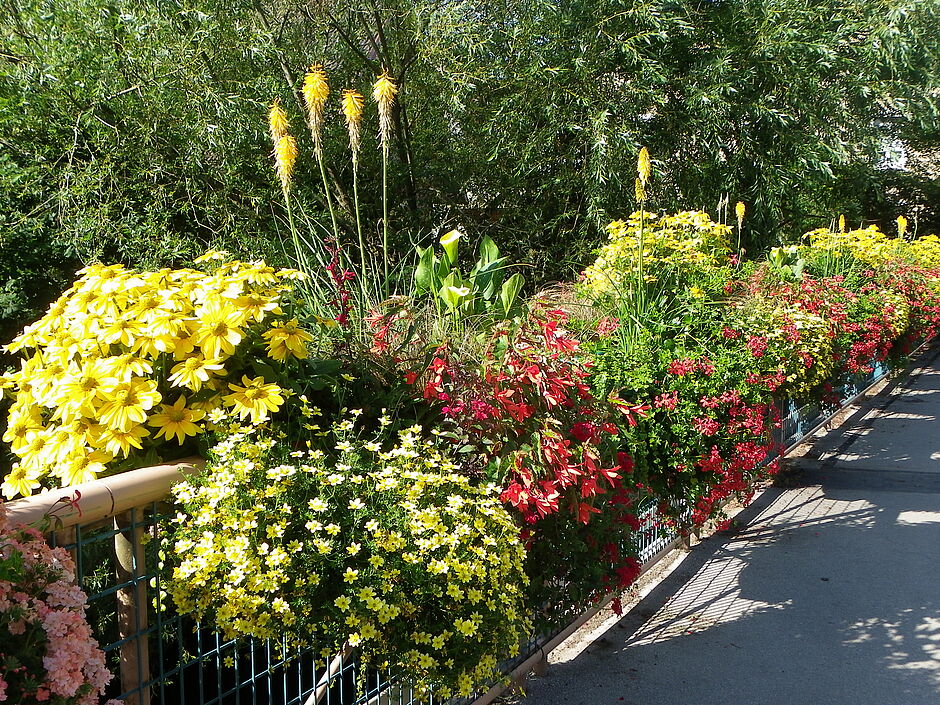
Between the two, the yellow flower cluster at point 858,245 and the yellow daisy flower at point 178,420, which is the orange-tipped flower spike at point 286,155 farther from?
the yellow flower cluster at point 858,245

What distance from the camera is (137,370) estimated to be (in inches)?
95.2

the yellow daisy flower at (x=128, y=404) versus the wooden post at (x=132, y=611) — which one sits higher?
the yellow daisy flower at (x=128, y=404)

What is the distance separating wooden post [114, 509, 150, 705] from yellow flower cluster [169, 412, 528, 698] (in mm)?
123

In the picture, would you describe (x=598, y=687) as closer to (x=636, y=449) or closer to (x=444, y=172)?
(x=636, y=449)

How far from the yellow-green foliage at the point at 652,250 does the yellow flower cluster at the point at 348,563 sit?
12.3 feet

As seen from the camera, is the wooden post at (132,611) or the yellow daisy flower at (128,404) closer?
the wooden post at (132,611)

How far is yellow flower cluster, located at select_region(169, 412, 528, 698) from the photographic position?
6.90ft

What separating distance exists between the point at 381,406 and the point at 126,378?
90cm

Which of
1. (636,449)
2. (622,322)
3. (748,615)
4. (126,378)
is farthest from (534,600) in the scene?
(622,322)

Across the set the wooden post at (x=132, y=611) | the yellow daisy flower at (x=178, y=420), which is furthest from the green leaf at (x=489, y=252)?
the wooden post at (x=132, y=611)

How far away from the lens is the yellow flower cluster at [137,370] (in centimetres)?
242

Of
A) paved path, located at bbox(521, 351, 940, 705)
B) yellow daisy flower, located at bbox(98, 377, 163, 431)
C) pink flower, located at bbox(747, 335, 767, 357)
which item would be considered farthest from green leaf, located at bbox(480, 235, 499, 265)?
yellow daisy flower, located at bbox(98, 377, 163, 431)

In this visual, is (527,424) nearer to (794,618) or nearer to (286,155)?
(286,155)

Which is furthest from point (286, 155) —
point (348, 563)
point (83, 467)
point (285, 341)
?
point (348, 563)
